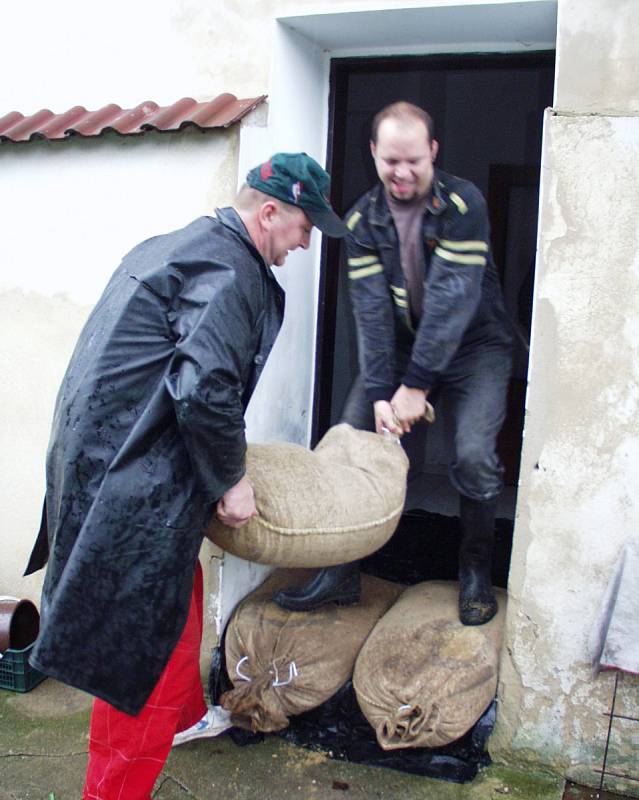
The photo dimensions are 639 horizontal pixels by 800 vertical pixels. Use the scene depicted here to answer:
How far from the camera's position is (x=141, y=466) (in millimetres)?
2379

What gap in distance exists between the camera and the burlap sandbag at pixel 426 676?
3.10m

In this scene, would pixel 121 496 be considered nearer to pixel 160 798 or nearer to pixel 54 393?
pixel 160 798

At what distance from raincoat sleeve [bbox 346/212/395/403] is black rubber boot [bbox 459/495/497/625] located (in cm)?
59

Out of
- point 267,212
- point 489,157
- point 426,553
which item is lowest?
point 426,553

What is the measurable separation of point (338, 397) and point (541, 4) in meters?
3.88

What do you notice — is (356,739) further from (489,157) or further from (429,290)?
(489,157)

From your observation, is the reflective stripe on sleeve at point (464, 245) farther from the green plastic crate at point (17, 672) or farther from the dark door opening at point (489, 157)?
the dark door opening at point (489, 157)

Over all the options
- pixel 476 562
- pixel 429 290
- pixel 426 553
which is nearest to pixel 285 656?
pixel 476 562

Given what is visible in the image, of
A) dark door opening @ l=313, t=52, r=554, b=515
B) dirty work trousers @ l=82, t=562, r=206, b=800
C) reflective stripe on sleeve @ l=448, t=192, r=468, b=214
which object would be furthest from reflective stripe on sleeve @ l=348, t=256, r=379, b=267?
dark door opening @ l=313, t=52, r=554, b=515

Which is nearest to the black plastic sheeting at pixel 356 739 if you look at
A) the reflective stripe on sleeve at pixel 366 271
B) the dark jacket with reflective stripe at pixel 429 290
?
the dark jacket with reflective stripe at pixel 429 290

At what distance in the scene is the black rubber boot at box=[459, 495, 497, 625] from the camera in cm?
338

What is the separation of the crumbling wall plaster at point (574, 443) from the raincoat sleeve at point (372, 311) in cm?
60

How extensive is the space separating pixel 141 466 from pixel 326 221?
0.98 m

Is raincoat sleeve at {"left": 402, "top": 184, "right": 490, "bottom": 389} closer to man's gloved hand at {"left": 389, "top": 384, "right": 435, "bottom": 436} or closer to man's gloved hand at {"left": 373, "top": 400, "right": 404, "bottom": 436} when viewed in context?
man's gloved hand at {"left": 389, "top": 384, "right": 435, "bottom": 436}
